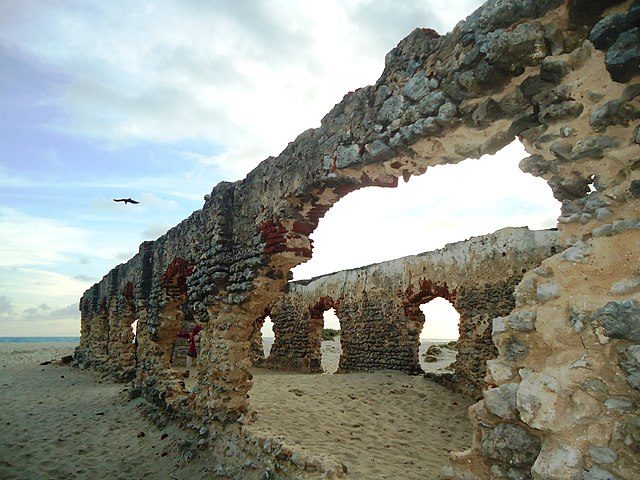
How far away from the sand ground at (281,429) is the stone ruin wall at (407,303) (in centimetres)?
90

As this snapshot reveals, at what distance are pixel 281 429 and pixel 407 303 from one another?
5703 mm

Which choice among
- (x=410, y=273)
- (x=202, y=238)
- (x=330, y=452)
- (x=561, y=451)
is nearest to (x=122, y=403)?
(x=202, y=238)

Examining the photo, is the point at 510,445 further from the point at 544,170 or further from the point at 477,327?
the point at 477,327

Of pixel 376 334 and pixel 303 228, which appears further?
pixel 376 334

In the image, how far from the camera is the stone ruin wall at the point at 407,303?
834 centimetres

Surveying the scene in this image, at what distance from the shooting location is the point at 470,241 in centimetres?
919

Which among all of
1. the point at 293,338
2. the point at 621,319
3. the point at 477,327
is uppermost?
the point at 621,319

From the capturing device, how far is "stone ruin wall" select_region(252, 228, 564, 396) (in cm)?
834

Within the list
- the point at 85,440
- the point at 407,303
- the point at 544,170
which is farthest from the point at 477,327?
Answer: the point at 85,440

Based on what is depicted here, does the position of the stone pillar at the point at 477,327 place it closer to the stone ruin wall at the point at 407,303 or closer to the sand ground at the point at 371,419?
the stone ruin wall at the point at 407,303

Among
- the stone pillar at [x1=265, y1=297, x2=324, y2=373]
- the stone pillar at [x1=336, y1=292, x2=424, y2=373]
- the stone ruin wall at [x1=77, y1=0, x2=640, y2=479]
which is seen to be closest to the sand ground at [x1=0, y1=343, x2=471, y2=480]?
the stone pillar at [x1=336, y1=292, x2=424, y2=373]

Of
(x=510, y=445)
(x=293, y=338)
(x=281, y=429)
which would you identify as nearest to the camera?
(x=510, y=445)

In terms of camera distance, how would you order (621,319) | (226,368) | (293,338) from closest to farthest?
(621,319) → (226,368) → (293,338)

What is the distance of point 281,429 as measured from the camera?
5.46 metres
